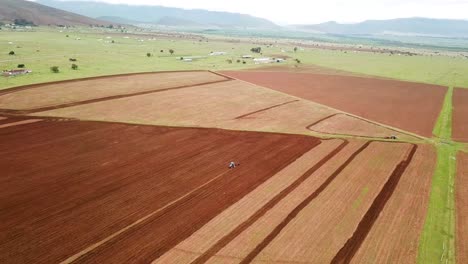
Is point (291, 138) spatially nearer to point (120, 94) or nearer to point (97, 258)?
point (97, 258)

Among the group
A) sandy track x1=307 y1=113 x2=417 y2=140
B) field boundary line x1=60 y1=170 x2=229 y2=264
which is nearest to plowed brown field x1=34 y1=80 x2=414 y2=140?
sandy track x1=307 y1=113 x2=417 y2=140

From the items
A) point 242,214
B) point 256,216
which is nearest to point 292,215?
point 256,216

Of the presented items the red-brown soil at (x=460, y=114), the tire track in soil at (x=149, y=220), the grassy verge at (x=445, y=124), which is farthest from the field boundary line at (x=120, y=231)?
the red-brown soil at (x=460, y=114)

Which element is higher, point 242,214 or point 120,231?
point 242,214

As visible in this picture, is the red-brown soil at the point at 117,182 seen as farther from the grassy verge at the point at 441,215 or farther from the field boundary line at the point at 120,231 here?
the grassy verge at the point at 441,215

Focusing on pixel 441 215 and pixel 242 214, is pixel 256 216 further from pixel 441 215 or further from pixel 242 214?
pixel 441 215

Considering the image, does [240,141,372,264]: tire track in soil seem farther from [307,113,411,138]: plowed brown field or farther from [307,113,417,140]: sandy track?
[307,113,411,138]: plowed brown field
